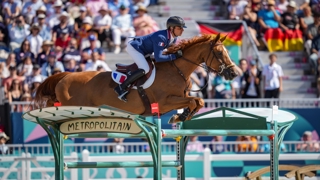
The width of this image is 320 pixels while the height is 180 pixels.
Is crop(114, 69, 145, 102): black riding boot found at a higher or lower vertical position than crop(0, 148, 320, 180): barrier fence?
higher

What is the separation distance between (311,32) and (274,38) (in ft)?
2.79

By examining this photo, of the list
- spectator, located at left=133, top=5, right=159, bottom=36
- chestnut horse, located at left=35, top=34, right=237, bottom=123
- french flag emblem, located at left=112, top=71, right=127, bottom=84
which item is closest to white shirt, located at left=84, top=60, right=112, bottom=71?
spectator, located at left=133, top=5, right=159, bottom=36

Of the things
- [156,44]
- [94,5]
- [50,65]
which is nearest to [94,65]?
[50,65]

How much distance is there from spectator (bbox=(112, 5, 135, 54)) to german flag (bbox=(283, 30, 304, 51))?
11.9 feet

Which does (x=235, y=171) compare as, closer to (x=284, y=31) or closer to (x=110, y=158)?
(x=110, y=158)

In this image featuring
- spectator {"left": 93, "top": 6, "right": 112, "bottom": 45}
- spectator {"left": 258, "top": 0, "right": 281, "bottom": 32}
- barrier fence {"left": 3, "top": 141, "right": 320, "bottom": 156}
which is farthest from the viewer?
spectator {"left": 258, "top": 0, "right": 281, "bottom": 32}

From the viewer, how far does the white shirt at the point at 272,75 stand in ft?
50.1

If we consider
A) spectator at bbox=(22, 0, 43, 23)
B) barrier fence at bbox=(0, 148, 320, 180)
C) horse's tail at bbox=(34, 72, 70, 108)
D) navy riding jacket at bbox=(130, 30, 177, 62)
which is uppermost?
spectator at bbox=(22, 0, 43, 23)

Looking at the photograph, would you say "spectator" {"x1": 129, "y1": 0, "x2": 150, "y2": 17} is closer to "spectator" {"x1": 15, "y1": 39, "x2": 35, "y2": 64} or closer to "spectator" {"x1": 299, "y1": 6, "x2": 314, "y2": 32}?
"spectator" {"x1": 15, "y1": 39, "x2": 35, "y2": 64}

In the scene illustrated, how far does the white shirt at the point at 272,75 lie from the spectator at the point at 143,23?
8.53 feet

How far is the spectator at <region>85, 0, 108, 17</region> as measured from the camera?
674 inches

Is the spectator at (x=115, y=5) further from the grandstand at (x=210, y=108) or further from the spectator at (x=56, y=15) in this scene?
the spectator at (x=56, y=15)

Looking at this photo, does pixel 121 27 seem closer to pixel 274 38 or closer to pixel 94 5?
pixel 94 5

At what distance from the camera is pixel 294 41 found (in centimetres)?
1747
